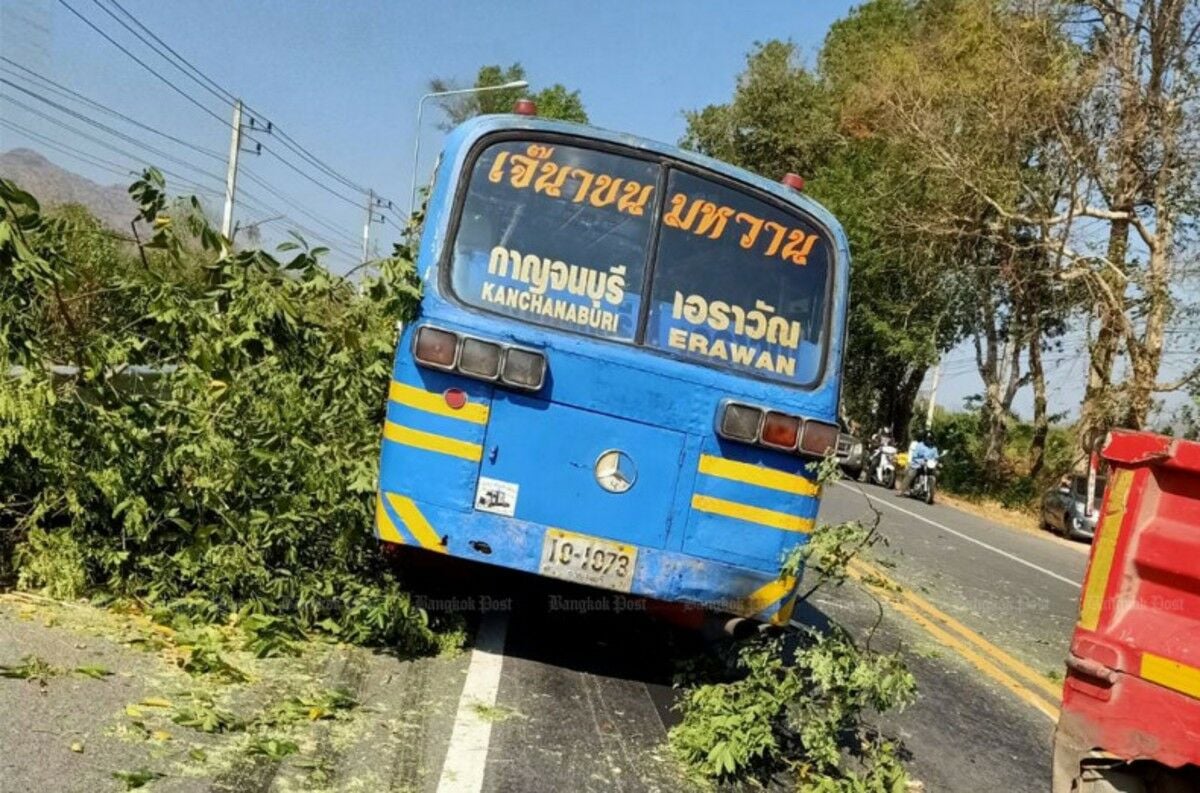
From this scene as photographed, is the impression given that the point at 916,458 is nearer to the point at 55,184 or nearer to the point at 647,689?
the point at 55,184

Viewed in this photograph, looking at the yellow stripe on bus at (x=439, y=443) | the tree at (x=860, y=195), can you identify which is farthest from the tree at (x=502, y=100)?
the yellow stripe on bus at (x=439, y=443)

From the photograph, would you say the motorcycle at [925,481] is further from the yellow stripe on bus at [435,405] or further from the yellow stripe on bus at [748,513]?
the yellow stripe on bus at [435,405]

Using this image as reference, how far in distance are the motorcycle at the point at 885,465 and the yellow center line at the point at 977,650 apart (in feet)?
73.4

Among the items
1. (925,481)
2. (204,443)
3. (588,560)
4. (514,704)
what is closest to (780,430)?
(588,560)

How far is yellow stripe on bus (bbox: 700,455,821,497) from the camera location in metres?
5.07

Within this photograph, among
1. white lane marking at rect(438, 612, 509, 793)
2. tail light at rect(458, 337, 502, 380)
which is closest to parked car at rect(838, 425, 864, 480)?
tail light at rect(458, 337, 502, 380)

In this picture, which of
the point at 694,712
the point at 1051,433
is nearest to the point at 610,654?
the point at 694,712

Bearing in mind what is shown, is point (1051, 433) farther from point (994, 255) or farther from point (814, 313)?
point (814, 313)

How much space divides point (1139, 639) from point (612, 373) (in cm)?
237

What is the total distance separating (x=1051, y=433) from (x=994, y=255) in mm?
13197

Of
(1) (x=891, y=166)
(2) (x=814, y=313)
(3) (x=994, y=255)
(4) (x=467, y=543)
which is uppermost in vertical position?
(1) (x=891, y=166)

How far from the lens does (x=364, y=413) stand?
570 centimetres

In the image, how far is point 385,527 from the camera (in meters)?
5.00

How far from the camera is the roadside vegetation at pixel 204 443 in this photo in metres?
5.44
